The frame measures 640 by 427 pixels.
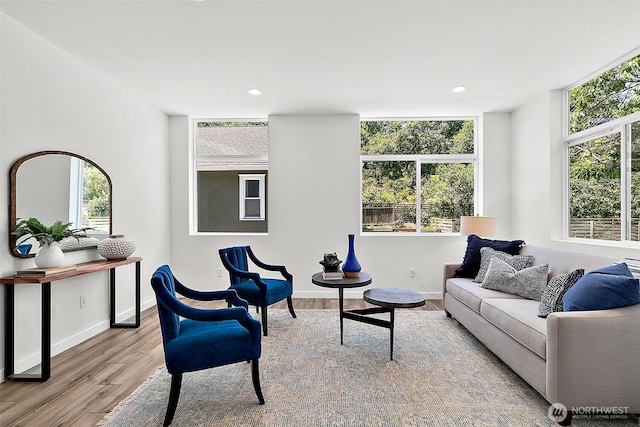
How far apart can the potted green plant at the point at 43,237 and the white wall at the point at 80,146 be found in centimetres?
11

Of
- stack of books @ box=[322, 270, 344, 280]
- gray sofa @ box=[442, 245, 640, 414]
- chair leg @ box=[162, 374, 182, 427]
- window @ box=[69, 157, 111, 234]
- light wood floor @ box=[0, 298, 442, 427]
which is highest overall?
window @ box=[69, 157, 111, 234]

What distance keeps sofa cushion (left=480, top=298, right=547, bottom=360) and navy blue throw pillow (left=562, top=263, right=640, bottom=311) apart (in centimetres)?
23

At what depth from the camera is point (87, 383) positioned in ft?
7.86

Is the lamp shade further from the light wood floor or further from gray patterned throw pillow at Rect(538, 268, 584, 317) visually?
the light wood floor

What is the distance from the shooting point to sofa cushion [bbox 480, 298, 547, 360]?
2.08m

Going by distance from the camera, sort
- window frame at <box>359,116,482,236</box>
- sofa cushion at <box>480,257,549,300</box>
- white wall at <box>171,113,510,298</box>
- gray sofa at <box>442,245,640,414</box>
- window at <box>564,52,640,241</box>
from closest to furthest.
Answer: gray sofa at <box>442,245,640,414</box>
sofa cushion at <box>480,257,549,300</box>
window at <box>564,52,640,241</box>
white wall at <box>171,113,510,298</box>
window frame at <box>359,116,482,236</box>

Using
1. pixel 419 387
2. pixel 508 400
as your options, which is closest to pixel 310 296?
pixel 419 387

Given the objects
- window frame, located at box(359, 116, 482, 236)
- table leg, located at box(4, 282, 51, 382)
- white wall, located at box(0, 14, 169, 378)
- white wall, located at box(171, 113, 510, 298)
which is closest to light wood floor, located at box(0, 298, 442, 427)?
table leg, located at box(4, 282, 51, 382)

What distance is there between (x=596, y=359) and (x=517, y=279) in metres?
1.12

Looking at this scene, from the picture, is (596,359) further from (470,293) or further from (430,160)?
(430,160)

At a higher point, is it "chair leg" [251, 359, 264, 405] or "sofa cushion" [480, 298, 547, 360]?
"sofa cushion" [480, 298, 547, 360]

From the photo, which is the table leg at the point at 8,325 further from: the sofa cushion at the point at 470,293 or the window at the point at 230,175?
the sofa cushion at the point at 470,293

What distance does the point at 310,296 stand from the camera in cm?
479

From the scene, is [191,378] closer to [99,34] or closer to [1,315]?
[1,315]
